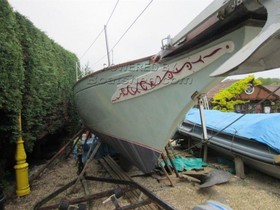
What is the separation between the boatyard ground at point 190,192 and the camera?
2998mm

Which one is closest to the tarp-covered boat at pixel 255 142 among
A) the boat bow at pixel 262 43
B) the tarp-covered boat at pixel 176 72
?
the tarp-covered boat at pixel 176 72

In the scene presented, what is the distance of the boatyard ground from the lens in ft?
9.84

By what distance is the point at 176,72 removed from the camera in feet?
8.05

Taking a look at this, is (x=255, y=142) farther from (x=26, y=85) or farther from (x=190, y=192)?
(x=26, y=85)

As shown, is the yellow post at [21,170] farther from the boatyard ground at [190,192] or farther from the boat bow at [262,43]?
the boat bow at [262,43]

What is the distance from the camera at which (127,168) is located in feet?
14.6

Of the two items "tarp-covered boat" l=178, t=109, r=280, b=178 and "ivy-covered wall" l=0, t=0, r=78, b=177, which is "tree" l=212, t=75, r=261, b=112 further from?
"ivy-covered wall" l=0, t=0, r=78, b=177

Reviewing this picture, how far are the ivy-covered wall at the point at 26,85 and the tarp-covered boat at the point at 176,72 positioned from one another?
38.0 inches

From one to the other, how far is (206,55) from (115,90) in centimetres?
138

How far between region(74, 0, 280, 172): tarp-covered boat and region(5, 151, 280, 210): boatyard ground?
2.34 ft

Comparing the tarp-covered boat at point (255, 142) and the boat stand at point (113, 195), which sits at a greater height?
the tarp-covered boat at point (255, 142)

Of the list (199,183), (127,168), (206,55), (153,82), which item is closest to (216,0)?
(206,55)

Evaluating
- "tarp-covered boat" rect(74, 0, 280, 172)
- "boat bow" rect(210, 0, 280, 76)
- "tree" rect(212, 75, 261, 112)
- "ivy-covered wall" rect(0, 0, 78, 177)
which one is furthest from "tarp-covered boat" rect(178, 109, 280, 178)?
"tree" rect(212, 75, 261, 112)

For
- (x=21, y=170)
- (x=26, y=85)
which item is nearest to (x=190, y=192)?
(x=21, y=170)
